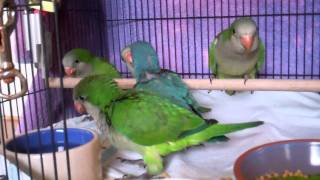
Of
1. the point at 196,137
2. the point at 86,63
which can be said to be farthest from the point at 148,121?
the point at 86,63

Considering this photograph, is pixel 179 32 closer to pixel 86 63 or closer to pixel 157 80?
pixel 86 63

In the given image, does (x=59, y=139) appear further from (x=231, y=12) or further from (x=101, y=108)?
(x=231, y=12)

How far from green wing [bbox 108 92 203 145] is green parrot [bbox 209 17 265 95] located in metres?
0.57

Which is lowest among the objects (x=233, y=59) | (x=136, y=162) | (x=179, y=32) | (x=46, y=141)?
(x=136, y=162)

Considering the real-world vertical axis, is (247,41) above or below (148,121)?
above

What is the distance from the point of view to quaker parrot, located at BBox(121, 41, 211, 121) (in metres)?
1.12

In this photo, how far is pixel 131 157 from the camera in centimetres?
106

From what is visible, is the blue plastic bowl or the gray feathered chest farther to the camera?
the gray feathered chest

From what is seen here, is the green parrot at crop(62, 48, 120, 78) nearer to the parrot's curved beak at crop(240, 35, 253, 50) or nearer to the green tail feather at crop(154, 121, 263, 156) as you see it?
the parrot's curved beak at crop(240, 35, 253, 50)

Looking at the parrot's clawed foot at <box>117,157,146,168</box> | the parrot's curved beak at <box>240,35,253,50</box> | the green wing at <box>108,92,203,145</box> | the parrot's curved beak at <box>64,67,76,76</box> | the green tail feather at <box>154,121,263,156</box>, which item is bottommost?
the parrot's clawed foot at <box>117,157,146,168</box>

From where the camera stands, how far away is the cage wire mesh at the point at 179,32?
1752 millimetres

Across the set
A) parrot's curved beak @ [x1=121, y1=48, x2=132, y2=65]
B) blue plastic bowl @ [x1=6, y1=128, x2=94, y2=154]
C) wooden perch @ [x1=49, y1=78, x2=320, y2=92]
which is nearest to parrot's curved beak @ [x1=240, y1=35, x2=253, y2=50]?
wooden perch @ [x1=49, y1=78, x2=320, y2=92]

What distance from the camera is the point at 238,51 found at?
4.64 feet

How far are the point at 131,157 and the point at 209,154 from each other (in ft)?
0.69
